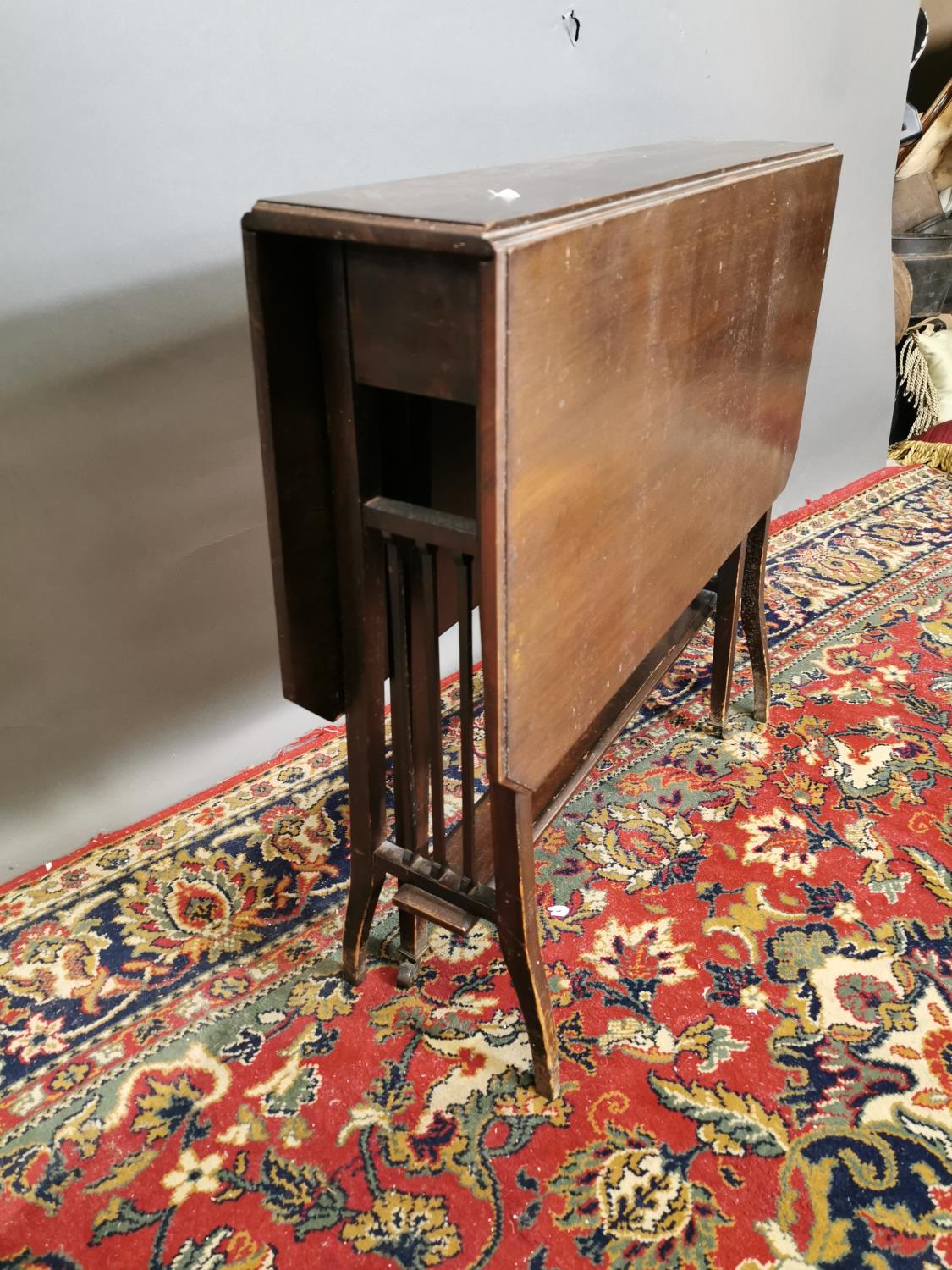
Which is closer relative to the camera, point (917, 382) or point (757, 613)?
point (757, 613)

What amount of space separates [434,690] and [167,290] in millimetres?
770

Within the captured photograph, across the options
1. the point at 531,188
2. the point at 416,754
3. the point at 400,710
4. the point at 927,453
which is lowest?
the point at 927,453

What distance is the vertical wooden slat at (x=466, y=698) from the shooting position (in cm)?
104

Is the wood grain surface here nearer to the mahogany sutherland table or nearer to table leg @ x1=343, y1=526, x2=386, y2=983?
the mahogany sutherland table

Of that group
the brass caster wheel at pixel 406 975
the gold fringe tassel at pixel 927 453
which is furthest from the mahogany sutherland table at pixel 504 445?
the gold fringe tassel at pixel 927 453

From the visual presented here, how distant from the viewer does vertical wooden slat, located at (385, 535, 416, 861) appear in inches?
42.2

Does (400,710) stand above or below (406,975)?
above

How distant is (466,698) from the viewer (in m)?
1.15

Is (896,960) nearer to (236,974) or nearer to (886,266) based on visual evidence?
(236,974)

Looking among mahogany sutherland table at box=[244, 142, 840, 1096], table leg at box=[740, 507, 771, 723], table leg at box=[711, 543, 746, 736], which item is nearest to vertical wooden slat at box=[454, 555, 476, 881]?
mahogany sutherland table at box=[244, 142, 840, 1096]

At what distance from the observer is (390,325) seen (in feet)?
2.92

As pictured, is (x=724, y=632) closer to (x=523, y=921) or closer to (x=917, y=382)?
(x=523, y=921)

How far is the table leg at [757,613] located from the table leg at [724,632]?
4cm

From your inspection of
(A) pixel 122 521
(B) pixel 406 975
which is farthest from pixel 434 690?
(A) pixel 122 521
